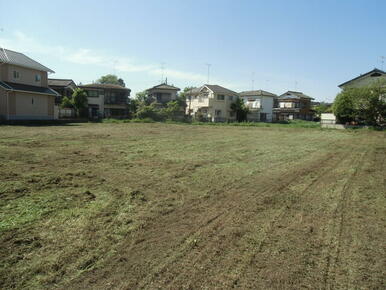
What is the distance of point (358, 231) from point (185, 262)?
2236 millimetres

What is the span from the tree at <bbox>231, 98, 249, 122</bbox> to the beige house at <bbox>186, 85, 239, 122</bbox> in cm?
74

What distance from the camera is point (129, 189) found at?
4.73 meters

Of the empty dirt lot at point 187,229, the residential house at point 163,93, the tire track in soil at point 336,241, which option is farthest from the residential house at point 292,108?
the tire track in soil at point 336,241

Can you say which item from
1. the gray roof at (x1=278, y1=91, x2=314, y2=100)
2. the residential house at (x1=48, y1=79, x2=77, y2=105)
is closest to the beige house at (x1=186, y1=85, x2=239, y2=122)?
the gray roof at (x1=278, y1=91, x2=314, y2=100)

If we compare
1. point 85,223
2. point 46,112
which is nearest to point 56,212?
point 85,223

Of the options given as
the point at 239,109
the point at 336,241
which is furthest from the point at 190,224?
the point at 239,109

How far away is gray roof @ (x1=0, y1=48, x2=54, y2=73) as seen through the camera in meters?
21.3

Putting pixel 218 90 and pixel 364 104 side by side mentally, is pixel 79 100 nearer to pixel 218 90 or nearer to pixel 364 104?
pixel 218 90

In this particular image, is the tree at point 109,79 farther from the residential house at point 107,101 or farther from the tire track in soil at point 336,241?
the tire track in soil at point 336,241

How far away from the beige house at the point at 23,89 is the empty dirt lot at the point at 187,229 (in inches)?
Answer: 712

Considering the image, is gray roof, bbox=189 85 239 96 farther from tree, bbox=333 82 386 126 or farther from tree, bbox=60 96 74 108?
tree, bbox=60 96 74 108

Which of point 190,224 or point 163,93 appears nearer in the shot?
point 190,224

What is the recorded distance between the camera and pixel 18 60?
22.5m

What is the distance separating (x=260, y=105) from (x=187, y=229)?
4107 cm
